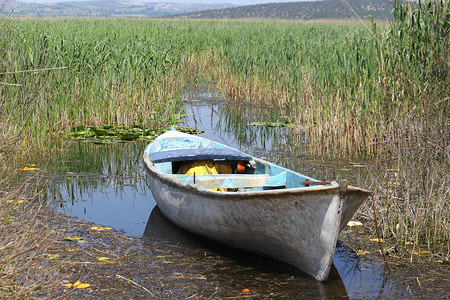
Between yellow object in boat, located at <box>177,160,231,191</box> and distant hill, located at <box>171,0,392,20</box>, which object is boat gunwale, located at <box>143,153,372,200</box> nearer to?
yellow object in boat, located at <box>177,160,231,191</box>

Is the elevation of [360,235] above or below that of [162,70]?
below

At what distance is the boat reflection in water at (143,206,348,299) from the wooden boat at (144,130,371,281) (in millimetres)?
98

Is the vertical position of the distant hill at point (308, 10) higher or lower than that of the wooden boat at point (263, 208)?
higher

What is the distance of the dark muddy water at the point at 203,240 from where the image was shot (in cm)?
473

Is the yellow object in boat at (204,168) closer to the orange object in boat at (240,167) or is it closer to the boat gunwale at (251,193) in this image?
the orange object in boat at (240,167)

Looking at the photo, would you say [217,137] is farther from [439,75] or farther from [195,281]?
[195,281]

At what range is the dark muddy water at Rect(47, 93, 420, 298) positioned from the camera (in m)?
4.73

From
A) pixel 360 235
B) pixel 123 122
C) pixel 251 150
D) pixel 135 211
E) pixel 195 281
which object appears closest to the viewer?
pixel 195 281

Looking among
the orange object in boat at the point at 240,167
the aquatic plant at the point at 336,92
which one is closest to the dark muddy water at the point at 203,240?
the aquatic plant at the point at 336,92

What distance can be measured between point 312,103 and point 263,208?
492 centimetres

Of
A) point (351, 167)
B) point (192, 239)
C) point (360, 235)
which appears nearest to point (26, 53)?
point (192, 239)

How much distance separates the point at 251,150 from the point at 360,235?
397 centimetres

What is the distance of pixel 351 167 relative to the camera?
26.6 ft

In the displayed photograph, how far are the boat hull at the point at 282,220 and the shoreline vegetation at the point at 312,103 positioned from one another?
0.40 m
